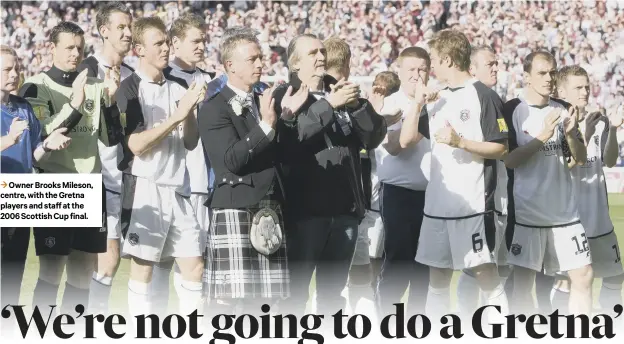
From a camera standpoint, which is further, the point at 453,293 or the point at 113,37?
the point at 453,293

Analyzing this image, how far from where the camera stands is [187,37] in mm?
7609

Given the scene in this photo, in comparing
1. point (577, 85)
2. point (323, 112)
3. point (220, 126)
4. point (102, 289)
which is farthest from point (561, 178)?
point (102, 289)

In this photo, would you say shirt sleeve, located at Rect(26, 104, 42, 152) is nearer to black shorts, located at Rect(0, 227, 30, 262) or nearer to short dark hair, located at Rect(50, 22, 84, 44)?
black shorts, located at Rect(0, 227, 30, 262)

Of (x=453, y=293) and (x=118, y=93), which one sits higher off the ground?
(x=118, y=93)

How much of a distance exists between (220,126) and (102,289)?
210 cm

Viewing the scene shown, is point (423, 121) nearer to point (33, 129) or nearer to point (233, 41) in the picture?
point (233, 41)

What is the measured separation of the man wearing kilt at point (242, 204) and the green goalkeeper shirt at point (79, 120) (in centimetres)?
113

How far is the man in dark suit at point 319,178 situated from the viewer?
6.52 m

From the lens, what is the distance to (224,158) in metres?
6.18

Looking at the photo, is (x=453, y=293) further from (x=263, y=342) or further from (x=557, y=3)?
(x=557, y=3)

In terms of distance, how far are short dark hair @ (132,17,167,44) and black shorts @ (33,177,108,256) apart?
1064mm

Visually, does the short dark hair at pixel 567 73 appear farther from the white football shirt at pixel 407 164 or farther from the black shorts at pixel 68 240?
the black shorts at pixel 68 240

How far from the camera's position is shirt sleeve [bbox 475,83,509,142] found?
7.14 meters

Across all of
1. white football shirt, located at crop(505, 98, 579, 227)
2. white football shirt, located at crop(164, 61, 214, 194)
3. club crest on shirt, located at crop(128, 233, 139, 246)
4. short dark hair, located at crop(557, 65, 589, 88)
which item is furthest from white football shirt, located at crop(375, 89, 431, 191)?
club crest on shirt, located at crop(128, 233, 139, 246)
